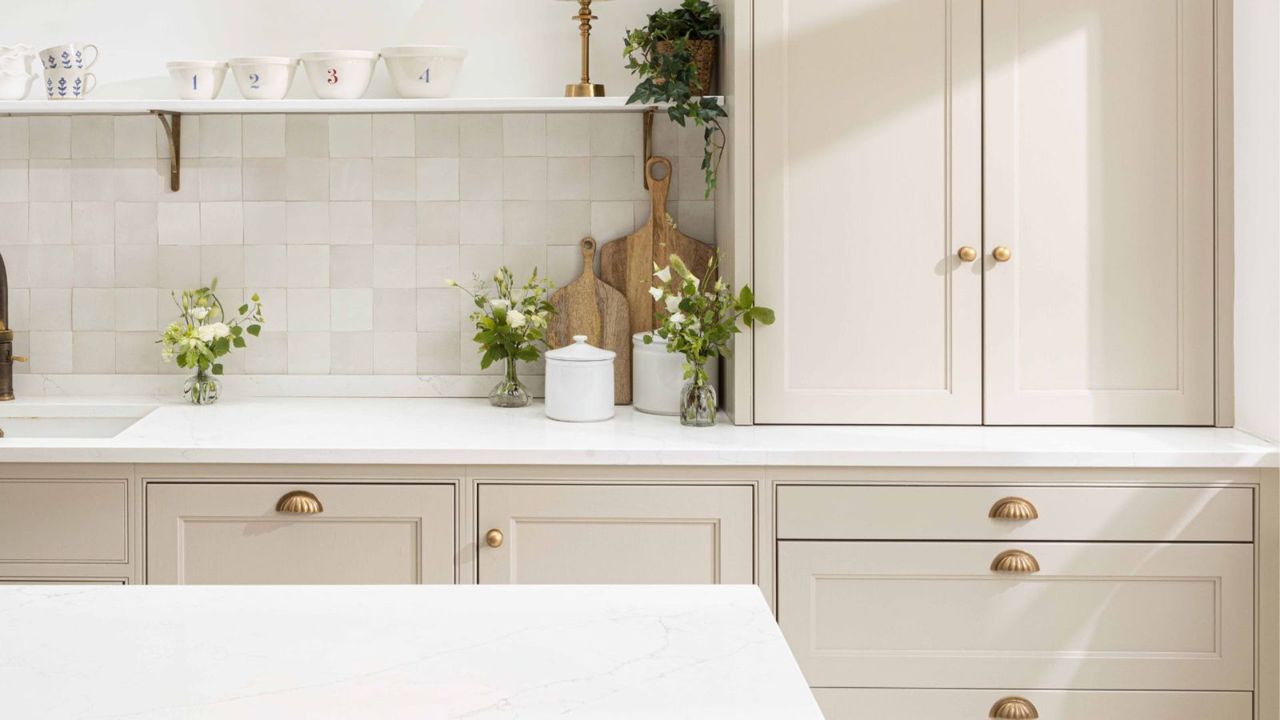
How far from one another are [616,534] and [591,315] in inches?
29.1

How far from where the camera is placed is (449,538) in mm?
2154

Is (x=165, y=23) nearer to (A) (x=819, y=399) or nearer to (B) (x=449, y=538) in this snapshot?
(B) (x=449, y=538)

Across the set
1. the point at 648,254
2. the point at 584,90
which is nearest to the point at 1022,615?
the point at 648,254

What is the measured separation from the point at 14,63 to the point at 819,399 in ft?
6.65

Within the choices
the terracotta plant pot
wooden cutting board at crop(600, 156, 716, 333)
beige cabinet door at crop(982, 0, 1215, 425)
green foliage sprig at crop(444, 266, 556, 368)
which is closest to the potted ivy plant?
the terracotta plant pot

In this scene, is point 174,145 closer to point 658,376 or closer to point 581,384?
point 581,384

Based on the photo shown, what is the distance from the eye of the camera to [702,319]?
2.36m

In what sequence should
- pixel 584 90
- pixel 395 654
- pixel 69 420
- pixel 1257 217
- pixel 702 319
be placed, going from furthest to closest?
1. pixel 69 420
2. pixel 584 90
3. pixel 702 319
4. pixel 1257 217
5. pixel 395 654

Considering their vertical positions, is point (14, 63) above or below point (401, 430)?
above

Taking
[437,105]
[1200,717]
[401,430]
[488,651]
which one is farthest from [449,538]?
[1200,717]

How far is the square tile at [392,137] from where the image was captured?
2.76 m

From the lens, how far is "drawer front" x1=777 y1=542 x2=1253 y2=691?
2109 mm

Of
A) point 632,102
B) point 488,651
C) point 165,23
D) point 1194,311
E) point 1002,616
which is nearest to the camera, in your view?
point 488,651

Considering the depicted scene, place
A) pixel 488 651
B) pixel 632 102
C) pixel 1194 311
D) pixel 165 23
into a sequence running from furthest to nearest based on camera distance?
pixel 165 23 → pixel 632 102 → pixel 1194 311 → pixel 488 651
